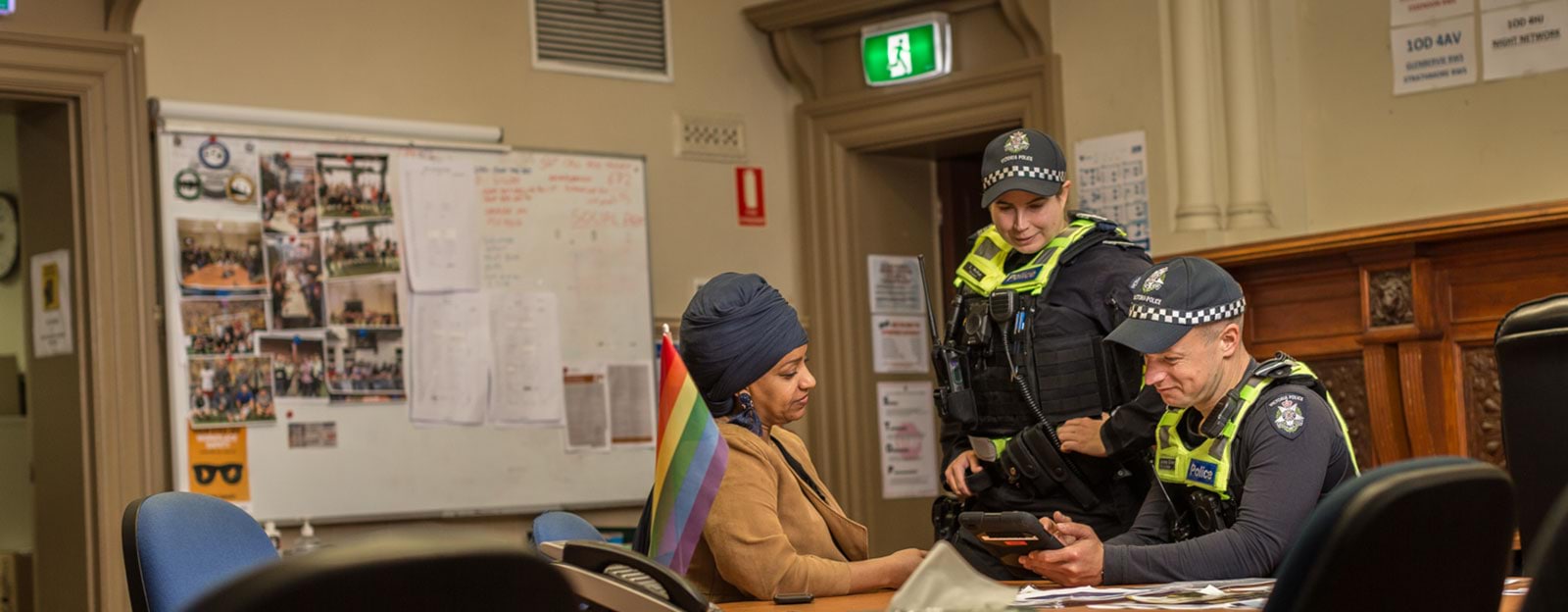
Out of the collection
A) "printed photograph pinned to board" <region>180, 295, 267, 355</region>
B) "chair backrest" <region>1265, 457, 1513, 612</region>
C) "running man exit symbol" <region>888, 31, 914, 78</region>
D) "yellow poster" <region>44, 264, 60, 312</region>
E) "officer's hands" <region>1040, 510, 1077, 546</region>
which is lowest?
"officer's hands" <region>1040, 510, 1077, 546</region>

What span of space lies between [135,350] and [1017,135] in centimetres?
268

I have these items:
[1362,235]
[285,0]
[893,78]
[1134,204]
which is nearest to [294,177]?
[285,0]

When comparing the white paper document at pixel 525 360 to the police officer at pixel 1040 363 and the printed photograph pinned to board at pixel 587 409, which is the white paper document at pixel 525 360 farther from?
the police officer at pixel 1040 363

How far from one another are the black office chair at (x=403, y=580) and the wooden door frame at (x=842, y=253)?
202 inches

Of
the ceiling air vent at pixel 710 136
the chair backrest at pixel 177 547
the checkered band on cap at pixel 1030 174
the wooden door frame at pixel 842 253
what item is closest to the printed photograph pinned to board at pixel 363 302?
the ceiling air vent at pixel 710 136

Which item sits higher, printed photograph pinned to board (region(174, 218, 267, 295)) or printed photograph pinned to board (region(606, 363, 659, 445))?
printed photograph pinned to board (region(174, 218, 267, 295))

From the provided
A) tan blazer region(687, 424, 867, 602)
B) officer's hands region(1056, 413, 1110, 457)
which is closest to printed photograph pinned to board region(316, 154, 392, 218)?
officer's hands region(1056, 413, 1110, 457)

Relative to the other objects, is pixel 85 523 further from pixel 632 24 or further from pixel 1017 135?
pixel 1017 135

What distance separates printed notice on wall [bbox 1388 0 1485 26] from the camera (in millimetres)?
4895

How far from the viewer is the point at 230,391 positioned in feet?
16.0

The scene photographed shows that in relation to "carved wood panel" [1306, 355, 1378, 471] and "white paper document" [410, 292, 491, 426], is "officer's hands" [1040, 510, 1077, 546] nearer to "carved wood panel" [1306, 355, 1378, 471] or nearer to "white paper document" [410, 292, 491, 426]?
"carved wood panel" [1306, 355, 1378, 471]

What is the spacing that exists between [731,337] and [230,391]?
2718 mm

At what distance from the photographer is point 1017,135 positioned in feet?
12.0

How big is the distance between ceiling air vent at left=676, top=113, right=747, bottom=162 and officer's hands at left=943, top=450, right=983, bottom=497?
8.72ft
